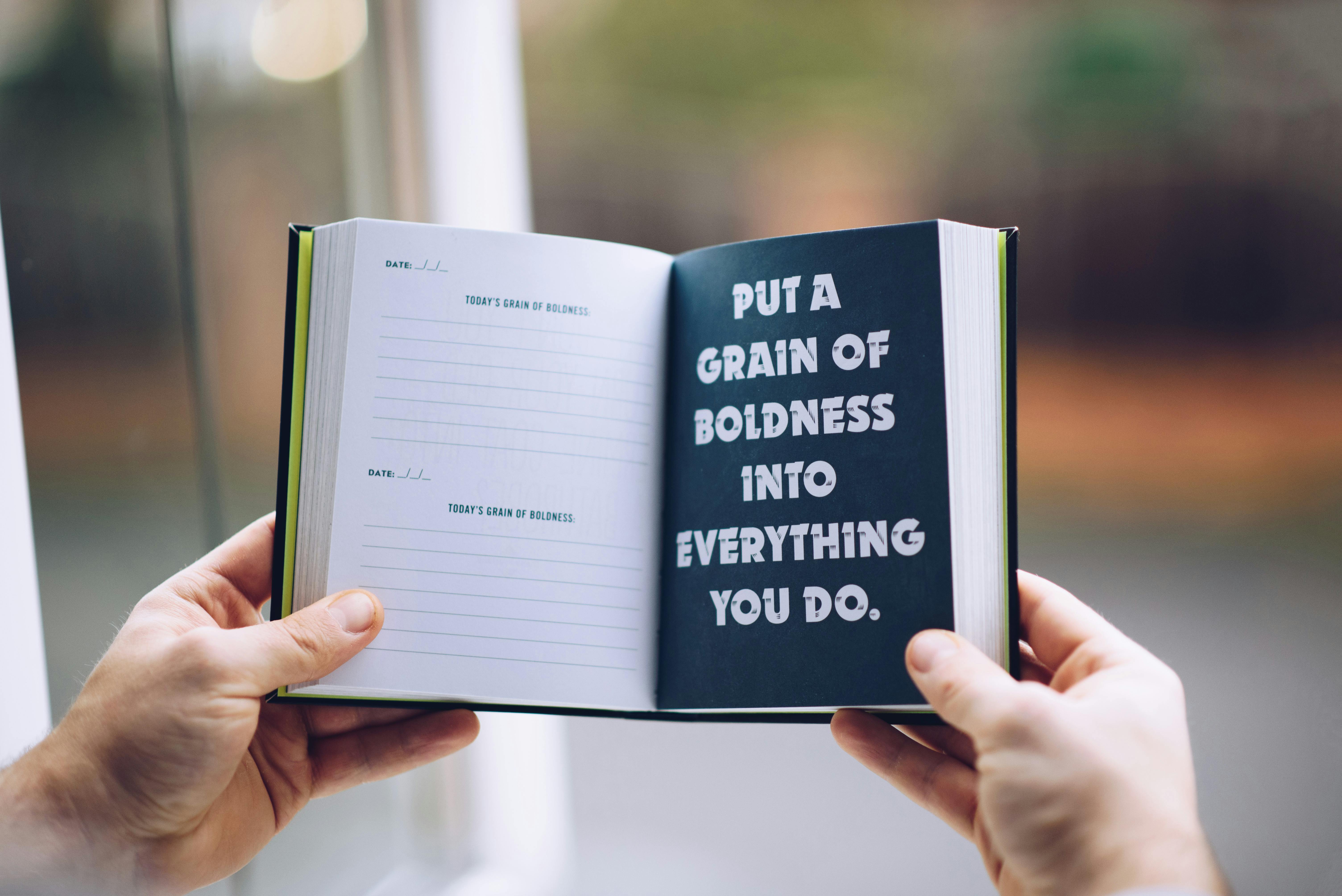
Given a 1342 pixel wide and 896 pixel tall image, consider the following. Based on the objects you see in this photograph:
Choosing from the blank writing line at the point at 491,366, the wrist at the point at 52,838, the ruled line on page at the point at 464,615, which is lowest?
the wrist at the point at 52,838

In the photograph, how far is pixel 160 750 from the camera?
632 millimetres

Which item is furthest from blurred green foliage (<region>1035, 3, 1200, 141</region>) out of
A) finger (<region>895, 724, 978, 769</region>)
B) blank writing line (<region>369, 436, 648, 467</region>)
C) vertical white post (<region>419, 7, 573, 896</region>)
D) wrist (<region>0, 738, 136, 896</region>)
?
wrist (<region>0, 738, 136, 896</region>)

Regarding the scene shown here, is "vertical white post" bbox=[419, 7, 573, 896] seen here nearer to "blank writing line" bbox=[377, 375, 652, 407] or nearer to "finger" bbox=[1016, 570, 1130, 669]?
"blank writing line" bbox=[377, 375, 652, 407]

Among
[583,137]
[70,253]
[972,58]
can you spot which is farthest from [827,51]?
[70,253]

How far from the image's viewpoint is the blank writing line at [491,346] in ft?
2.19

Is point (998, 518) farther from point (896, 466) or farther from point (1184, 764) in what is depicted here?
point (1184, 764)

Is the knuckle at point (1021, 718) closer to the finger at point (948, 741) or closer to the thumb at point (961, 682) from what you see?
the thumb at point (961, 682)

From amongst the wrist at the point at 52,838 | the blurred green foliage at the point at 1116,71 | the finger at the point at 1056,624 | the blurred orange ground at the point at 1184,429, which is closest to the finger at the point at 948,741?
the finger at the point at 1056,624

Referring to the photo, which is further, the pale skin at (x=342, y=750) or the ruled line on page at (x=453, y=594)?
the ruled line on page at (x=453, y=594)

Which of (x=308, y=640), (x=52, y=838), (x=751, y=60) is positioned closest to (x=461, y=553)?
(x=308, y=640)

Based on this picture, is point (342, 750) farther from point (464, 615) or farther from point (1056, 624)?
point (1056, 624)

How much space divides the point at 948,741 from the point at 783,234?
3.89 ft

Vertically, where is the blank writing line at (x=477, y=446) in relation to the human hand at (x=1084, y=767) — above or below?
above

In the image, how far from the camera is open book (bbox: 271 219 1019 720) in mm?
631
